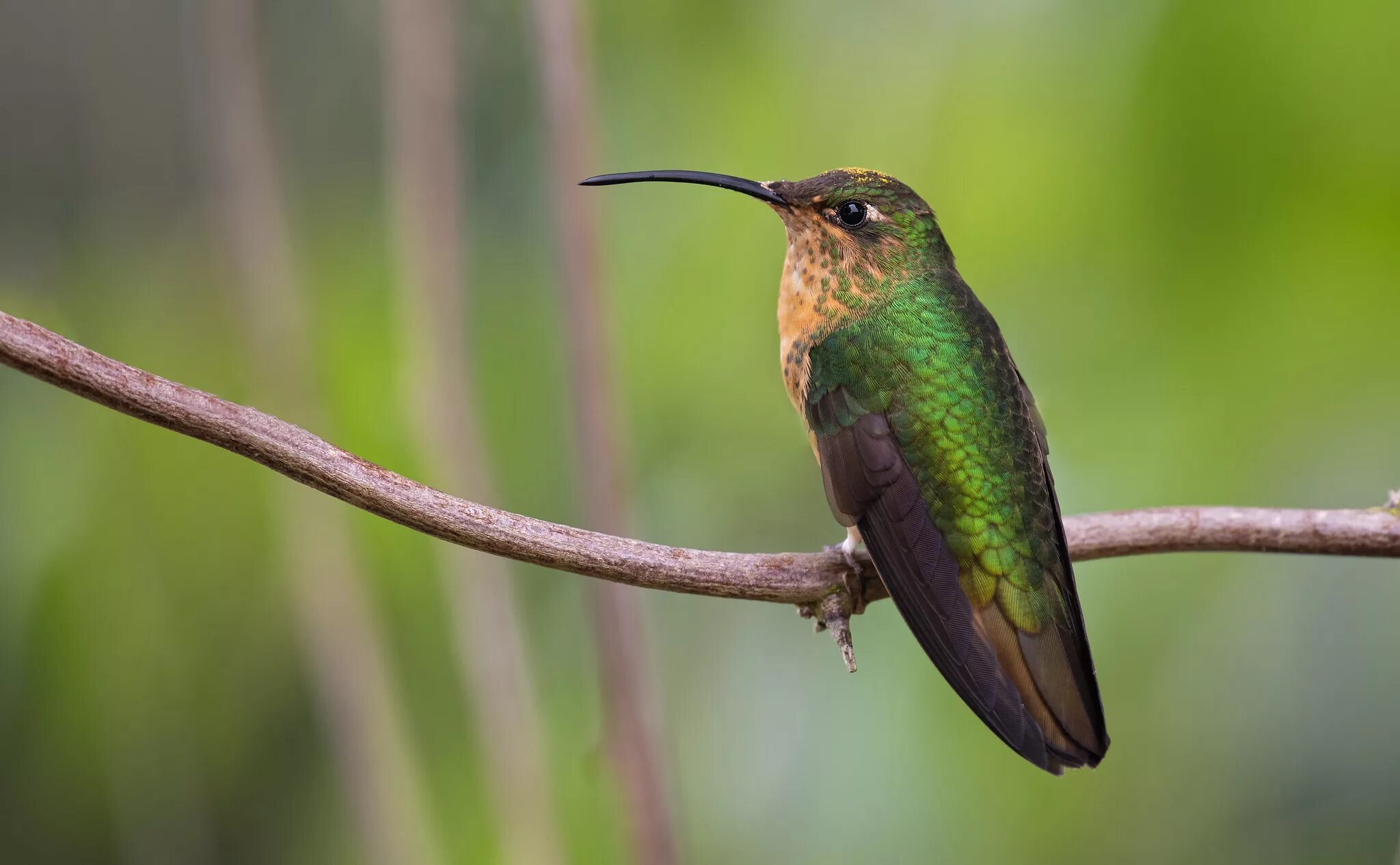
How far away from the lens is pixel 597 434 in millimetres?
1890

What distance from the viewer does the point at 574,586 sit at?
2814 millimetres

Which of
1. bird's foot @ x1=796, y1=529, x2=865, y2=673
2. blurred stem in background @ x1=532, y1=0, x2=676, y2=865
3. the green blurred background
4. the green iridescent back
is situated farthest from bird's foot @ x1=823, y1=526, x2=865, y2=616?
the green blurred background

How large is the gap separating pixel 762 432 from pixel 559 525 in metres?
1.46

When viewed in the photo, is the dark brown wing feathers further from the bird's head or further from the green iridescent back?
the bird's head

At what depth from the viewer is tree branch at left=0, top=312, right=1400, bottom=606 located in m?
1.12

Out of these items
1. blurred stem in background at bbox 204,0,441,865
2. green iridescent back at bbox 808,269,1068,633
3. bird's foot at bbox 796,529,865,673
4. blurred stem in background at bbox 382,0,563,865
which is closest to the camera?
bird's foot at bbox 796,529,865,673

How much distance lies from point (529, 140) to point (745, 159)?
24.2 inches

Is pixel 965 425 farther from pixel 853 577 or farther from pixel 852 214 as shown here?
pixel 852 214

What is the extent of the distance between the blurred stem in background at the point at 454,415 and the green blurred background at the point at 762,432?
0.35m

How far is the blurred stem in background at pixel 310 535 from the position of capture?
2.23 meters

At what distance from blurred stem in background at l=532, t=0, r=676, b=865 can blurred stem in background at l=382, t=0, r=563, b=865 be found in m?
0.23

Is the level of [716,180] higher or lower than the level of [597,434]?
higher

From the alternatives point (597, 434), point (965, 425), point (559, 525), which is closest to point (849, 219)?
point (965, 425)

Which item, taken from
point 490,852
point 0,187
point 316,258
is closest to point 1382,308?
point 490,852
